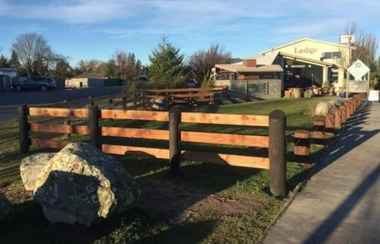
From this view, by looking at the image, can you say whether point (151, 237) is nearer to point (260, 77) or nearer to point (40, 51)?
point (260, 77)

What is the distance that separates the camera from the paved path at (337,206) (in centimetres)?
518

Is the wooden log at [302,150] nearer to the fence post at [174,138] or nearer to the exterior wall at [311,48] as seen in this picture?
the fence post at [174,138]

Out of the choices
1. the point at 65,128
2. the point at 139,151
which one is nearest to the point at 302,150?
the point at 139,151

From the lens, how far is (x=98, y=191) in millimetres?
5340

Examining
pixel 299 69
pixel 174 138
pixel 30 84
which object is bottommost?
pixel 174 138

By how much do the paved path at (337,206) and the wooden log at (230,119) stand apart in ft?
4.02

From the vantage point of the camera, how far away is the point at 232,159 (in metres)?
7.57

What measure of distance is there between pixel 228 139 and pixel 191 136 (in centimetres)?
65

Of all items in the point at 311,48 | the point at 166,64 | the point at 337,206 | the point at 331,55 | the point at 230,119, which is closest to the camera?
the point at 337,206

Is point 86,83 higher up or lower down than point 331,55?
lower down

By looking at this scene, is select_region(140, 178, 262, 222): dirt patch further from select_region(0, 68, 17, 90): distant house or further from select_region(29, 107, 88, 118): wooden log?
select_region(0, 68, 17, 90): distant house

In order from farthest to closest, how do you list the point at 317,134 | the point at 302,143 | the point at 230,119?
the point at 317,134
the point at 302,143
the point at 230,119

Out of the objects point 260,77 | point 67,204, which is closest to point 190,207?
point 67,204

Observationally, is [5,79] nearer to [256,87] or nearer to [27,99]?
[27,99]
